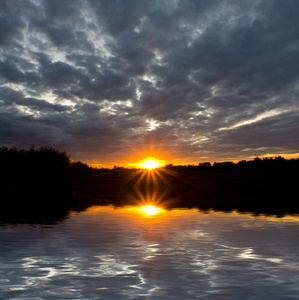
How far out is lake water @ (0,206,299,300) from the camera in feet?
26.1

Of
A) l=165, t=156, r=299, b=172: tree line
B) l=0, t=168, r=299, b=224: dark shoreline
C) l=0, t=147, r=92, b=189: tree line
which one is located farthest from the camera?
l=165, t=156, r=299, b=172: tree line

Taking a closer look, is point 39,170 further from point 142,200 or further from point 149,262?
point 149,262

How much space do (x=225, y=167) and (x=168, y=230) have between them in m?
157

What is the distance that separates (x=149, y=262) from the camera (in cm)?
1073

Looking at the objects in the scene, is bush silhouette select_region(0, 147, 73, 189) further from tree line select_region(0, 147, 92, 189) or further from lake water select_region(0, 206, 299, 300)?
lake water select_region(0, 206, 299, 300)

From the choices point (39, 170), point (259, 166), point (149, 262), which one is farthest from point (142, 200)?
point (259, 166)

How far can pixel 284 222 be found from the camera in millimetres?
20766

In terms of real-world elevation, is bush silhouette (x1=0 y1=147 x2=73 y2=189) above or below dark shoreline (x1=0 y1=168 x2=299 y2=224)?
above

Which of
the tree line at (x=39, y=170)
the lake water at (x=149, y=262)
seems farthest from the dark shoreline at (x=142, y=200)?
the lake water at (x=149, y=262)

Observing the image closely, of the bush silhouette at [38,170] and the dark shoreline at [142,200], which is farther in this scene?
the bush silhouette at [38,170]

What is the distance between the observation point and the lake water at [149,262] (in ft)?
26.1

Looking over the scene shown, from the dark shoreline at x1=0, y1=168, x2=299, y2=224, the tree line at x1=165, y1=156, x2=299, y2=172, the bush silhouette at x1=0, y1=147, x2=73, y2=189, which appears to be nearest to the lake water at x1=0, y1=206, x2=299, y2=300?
the dark shoreline at x1=0, y1=168, x2=299, y2=224

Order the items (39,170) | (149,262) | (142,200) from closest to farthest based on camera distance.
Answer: (149,262) < (142,200) < (39,170)

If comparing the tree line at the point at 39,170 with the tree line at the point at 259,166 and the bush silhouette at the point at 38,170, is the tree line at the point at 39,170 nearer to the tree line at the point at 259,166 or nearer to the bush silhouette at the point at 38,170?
the bush silhouette at the point at 38,170
